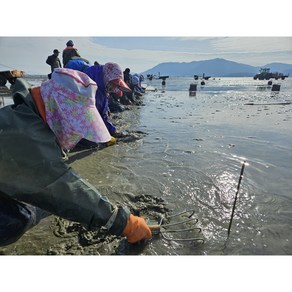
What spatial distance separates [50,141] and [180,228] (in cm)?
180

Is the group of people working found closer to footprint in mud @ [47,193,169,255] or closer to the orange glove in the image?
the orange glove

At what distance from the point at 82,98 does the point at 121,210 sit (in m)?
0.92

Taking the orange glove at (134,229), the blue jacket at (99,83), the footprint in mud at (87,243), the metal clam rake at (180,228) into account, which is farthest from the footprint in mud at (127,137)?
the orange glove at (134,229)

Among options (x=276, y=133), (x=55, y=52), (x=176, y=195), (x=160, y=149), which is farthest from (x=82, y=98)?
(x=55, y=52)

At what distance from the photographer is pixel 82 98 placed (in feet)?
5.50

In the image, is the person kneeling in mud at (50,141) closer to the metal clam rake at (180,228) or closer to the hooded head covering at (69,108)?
the hooded head covering at (69,108)

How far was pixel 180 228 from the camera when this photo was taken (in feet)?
8.91

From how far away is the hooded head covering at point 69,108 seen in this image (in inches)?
64.3

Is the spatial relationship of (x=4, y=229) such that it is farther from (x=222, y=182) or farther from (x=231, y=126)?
(x=231, y=126)

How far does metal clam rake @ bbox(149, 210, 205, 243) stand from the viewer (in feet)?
8.16

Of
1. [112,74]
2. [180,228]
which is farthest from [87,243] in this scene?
[112,74]

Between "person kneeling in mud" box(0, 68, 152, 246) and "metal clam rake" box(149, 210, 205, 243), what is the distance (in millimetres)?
954

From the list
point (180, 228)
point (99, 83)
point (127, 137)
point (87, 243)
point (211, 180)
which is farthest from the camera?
point (127, 137)

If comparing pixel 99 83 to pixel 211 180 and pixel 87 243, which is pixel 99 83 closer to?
pixel 211 180
